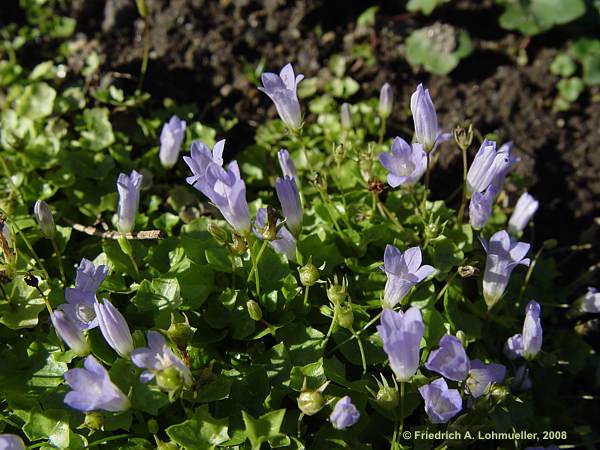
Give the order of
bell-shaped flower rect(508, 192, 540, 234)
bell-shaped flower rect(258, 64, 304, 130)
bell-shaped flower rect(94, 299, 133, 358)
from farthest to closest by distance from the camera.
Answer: bell-shaped flower rect(508, 192, 540, 234)
bell-shaped flower rect(258, 64, 304, 130)
bell-shaped flower rect(94, 299, 133, 358)

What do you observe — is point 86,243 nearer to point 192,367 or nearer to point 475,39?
point 192,367

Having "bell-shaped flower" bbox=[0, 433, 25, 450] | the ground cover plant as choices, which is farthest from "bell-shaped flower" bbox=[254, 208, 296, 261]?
"bell-shaped flower" bbox=[0, 433, 25, 450]

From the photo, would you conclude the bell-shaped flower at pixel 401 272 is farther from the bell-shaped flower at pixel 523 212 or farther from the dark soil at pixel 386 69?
the dark soil at pixel 386 69

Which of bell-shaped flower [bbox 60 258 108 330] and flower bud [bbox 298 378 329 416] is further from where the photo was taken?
bell-shaped flower [bbox 60 258 108 330]

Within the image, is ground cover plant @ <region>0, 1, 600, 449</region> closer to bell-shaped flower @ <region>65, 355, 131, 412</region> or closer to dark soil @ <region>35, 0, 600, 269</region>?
bell-shaped flower @ <region>65, 355, 131, 412</region>

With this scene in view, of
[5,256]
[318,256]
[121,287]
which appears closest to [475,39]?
[318,256]

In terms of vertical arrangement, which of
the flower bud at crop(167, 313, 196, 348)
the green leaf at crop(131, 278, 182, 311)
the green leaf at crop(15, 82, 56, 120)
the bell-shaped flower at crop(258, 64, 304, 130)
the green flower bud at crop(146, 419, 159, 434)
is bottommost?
the green flower bud at crop(146, 419, 159, 434)

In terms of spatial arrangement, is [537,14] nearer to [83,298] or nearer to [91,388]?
[83,298]
